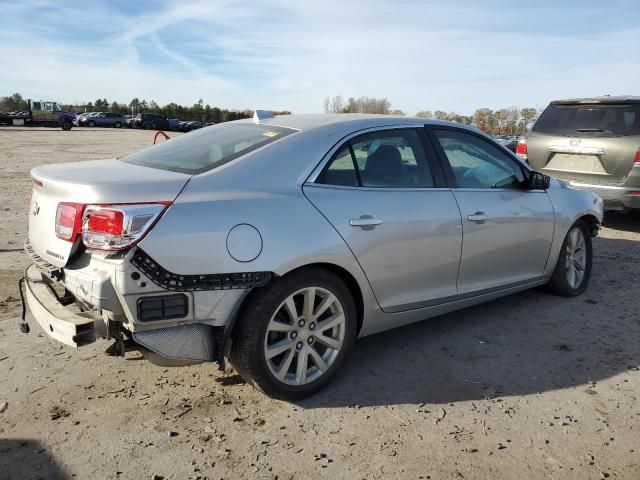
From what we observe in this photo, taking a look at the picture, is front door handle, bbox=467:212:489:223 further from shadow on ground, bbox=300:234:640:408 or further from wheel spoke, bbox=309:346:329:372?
wheel spoke, bbox=309:346:329:372

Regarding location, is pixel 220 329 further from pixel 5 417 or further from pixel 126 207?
pixel 5 417

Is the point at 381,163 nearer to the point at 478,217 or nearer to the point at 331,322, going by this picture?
the point at 478,217

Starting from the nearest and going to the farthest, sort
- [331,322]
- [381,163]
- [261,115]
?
[331,322] → [381,163] → [261,115]

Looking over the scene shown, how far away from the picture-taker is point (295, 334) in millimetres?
3182

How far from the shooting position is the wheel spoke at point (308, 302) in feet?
10.3

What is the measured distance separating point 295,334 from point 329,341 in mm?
243

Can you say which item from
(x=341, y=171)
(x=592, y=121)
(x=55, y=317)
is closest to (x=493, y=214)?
(x=341, y=171)

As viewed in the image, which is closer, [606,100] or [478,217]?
[478,217]

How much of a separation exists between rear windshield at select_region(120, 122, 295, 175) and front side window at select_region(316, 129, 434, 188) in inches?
15.5

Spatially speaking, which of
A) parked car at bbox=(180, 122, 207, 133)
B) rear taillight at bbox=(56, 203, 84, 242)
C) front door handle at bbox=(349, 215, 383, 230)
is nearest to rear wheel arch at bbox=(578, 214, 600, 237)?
front door handle at bbox=(349, 215, 383, 230)

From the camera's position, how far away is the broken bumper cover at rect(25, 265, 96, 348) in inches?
109

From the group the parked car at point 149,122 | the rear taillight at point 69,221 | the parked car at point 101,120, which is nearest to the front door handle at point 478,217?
the rear taillight at point 69,221

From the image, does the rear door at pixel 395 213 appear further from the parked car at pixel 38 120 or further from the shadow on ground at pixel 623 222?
the parked car at pixel 38 120

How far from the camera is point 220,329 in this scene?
2896 millimetres
